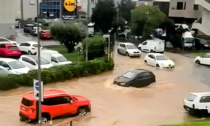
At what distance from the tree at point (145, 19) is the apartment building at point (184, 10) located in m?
7.14

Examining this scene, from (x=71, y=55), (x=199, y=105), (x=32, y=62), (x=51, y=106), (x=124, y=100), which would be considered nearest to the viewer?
(x=51, y=106)

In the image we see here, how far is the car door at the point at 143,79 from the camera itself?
67.3 feet

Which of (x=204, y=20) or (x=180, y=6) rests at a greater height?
(x=180, y=6)

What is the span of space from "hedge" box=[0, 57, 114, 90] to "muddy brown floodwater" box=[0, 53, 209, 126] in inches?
17.8

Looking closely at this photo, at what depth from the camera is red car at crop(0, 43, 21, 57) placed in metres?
26.8

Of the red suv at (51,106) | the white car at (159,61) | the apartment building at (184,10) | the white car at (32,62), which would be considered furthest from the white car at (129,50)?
the red suv at (51,106)

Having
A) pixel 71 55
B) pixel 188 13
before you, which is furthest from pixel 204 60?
pixel 188 13

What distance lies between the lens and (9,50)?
26875mm

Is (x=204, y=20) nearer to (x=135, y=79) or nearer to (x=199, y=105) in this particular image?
(x=135, y=79)

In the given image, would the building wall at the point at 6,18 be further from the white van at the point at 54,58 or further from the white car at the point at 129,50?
the white van at the point at 54,58

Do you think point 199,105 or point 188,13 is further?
point 188,13

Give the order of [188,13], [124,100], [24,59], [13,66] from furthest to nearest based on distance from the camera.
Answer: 1. [188,13]
2. [24,59]
3. [13,66]
4. [124,100]

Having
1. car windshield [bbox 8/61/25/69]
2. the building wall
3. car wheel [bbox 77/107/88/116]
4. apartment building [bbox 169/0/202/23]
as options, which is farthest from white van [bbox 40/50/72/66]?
apartment building [bbox 169/0/202/23]

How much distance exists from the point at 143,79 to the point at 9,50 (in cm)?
1239
